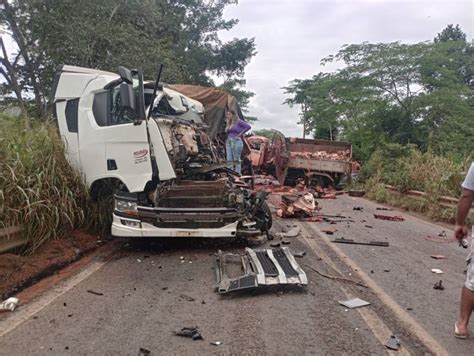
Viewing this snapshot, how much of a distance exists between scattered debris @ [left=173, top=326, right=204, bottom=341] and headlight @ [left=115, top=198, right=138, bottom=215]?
2.75 m

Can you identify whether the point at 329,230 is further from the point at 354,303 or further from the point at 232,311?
the point at 232,311

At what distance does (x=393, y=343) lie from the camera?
3197 mm

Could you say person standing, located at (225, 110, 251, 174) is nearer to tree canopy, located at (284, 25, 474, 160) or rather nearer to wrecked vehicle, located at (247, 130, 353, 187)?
wrecked vehicle, located at (247, 130, 353, 187)

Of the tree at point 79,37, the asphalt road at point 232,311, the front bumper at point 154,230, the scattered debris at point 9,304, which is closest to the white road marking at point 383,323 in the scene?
the asphalt road at point 232,311

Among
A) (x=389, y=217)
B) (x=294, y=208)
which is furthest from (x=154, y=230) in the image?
(x=389, y=217)

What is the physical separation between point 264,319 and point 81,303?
1796mm

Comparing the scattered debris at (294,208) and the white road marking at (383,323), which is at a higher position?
the scattered debris at (294,208)

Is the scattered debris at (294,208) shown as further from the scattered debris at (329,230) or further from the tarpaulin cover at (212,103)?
the tarpaulin cover at (212,103)

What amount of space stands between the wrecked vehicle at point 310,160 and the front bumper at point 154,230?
10.3 meters

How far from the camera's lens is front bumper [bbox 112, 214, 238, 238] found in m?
5.92

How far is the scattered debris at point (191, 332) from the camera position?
3.32 metres

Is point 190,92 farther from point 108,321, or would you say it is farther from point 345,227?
point 108,321

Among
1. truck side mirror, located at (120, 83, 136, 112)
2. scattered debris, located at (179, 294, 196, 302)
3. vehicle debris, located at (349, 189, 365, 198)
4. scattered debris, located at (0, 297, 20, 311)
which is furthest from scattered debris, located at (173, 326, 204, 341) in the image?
vehicle debris, located at (349, 189, 365, 198)

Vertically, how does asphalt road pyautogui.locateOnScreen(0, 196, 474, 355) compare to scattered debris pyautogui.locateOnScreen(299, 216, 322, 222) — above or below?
below
